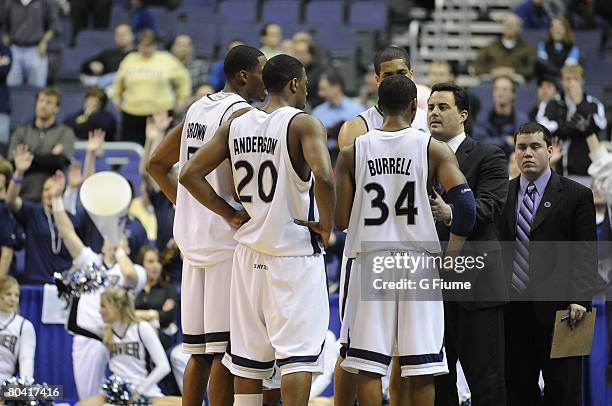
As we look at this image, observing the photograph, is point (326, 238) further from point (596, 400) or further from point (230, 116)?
point (596, 400)

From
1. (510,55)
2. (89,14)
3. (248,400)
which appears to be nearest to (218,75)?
(510,55)

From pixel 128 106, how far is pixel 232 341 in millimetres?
8462

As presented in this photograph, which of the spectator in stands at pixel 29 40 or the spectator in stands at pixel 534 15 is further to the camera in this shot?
the spectator in stands at pixel 534 15

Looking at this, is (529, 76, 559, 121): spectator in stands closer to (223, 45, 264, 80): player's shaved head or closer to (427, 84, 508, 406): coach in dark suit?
(427, 84, 508, 406): coach in dark suit

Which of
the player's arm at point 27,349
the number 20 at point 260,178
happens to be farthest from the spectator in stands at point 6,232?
the number 20 at point 260,178

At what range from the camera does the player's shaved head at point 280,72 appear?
6.47m

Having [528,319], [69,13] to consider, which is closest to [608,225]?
[528,319]

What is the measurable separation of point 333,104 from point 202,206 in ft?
23.1

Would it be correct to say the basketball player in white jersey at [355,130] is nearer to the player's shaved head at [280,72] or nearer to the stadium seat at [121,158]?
the player's shaved head at [280,72]

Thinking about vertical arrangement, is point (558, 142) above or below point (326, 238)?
above

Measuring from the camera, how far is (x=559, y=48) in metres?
14.6

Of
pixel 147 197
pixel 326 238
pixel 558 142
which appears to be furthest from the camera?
pixel 147 197

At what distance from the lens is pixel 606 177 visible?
10.1 meters

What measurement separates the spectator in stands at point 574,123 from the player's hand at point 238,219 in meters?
6.00
